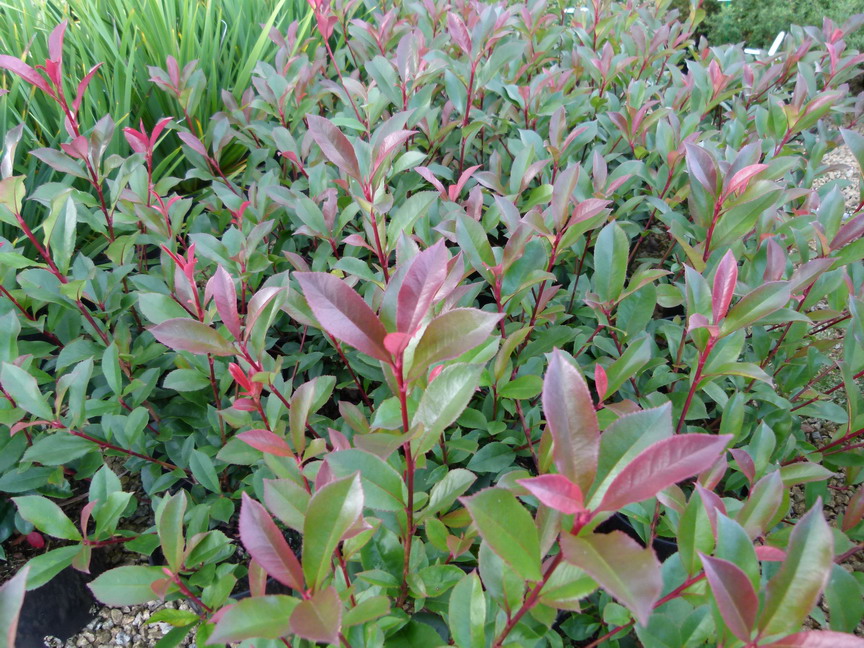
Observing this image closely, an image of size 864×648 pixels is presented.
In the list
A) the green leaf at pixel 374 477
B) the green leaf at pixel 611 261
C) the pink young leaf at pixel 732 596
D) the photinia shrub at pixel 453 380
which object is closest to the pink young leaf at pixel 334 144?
the photinia shrub at pixel 453 380

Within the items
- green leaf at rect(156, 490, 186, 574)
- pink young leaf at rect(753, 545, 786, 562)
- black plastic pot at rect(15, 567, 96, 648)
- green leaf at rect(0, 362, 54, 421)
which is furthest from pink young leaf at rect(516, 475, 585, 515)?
black plastic pot at rect(15, 567, 96, 648)

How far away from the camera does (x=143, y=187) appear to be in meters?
1.40

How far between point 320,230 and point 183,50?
1.48 metres

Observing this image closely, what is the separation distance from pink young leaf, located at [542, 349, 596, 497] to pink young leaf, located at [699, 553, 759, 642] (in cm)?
12

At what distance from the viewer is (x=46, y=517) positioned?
0.93 metres

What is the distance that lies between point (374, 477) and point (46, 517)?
1.93 ft

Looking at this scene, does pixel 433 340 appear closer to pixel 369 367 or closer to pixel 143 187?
pixel 369 367

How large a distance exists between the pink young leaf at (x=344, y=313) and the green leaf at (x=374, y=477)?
147 millimetres

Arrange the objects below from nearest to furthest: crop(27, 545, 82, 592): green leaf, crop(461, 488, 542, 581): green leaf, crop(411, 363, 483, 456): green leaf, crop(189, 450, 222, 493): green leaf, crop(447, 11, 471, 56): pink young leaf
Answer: crop(461, 488, 542, 581): green leaf → crop(411, 363, 483, 456): green leaf → crop(27, 545, 82, 592): green leaf → crop(189, 450, 222, 493): green leaf → crop(447, 11, 471, 56): pink young leaf

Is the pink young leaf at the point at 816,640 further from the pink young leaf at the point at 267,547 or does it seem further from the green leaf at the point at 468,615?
the pink young leaf at the point at 267,547

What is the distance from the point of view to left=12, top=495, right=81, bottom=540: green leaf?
3.02ft

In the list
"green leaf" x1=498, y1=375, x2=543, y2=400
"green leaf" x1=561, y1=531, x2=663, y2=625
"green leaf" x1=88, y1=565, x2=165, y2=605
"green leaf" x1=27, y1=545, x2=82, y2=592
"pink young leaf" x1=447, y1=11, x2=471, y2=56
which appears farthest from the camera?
"pink young leaf" x1=447, y1=11, x2=471, y2=56

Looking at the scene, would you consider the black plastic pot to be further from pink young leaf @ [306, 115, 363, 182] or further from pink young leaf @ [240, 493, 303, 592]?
pink young leaf @ [306, 115, 363, 182]

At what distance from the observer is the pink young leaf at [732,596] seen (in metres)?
0.50
